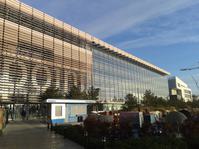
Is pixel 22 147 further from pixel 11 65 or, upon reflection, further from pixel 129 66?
pixel 129 66

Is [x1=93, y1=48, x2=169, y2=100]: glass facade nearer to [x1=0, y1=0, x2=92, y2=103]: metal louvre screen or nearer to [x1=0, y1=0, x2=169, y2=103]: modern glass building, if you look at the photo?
[x1=0, y1=0, x2=169, y2=103]: modern glass building

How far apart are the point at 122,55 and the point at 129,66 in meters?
7.12

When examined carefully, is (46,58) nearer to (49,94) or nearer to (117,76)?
(49,94)

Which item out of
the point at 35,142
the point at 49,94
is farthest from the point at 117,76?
the point at 35,142

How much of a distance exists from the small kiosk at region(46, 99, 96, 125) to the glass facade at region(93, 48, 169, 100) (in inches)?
1259

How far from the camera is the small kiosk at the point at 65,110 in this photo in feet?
98.0

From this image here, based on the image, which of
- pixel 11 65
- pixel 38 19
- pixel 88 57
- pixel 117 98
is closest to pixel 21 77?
pixel 11 65

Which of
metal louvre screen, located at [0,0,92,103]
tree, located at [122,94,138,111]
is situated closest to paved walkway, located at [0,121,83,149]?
metal louvre screen, located at [0,0,92,103]

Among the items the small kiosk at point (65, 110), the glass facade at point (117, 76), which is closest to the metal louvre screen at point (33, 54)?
the glass facade at point (117, 76)

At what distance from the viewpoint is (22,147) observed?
13484 millimetres

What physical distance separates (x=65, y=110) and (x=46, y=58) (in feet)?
72.7

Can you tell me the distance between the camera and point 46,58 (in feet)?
169

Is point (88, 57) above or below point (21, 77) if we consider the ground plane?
above

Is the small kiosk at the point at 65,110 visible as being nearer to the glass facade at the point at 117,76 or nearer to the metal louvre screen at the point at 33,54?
the metal louvre screen at the point at 33,54
